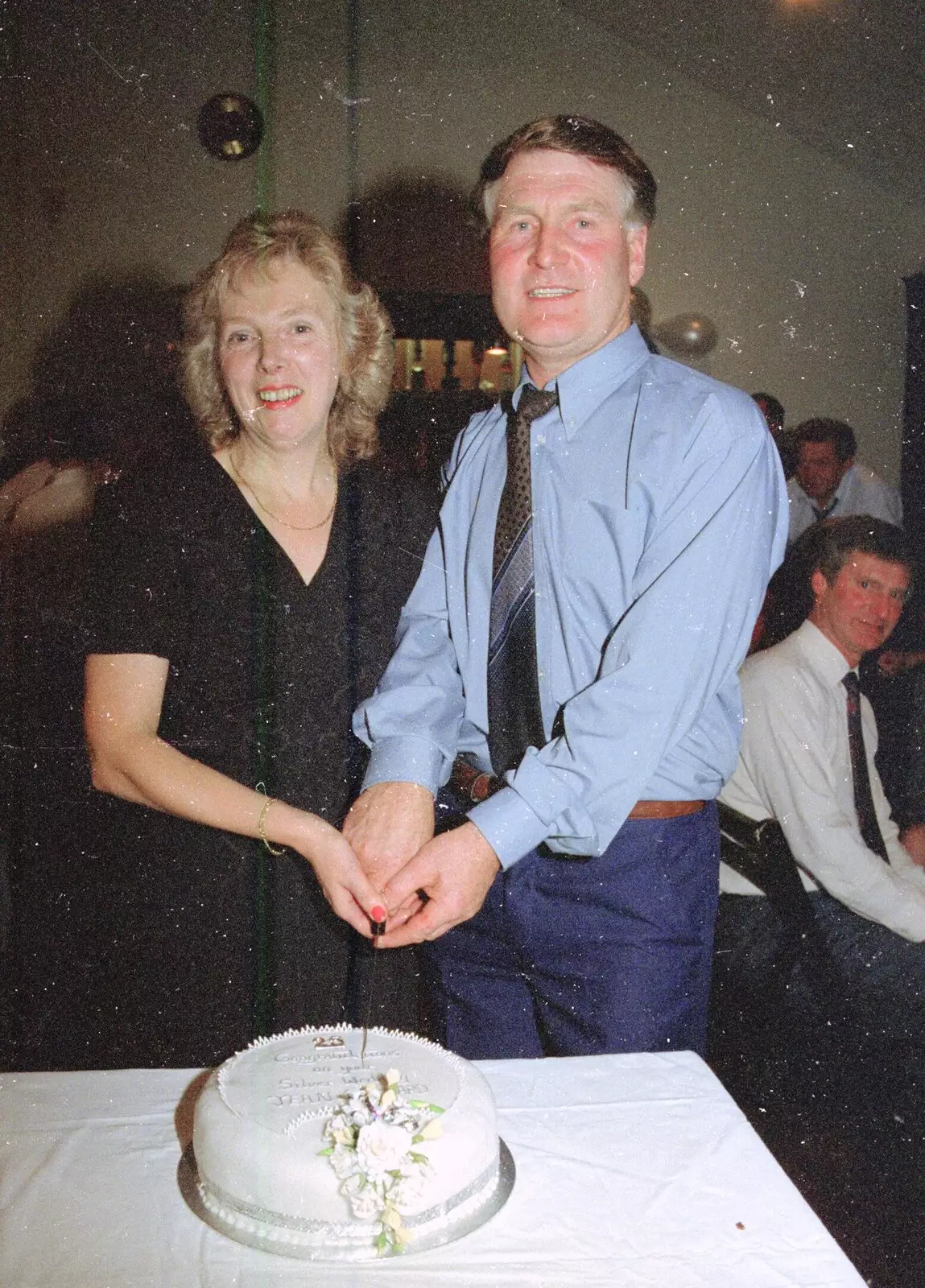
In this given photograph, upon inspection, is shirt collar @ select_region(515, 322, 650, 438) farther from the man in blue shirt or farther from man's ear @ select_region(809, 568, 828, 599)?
man's ear @ select_region(809, 568, 828, 599)

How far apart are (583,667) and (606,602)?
0.09 metres

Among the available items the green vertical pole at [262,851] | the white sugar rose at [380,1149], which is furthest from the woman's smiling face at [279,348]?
the white sugar rose at [380,1149]

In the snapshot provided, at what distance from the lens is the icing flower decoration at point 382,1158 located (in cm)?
76

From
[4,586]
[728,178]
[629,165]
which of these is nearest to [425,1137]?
[629,165]

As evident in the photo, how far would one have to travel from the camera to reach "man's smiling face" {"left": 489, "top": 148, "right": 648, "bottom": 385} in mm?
1505

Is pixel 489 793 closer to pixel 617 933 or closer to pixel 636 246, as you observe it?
pixel 617 933

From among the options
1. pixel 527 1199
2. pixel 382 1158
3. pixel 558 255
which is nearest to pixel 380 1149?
pixel 382 1158

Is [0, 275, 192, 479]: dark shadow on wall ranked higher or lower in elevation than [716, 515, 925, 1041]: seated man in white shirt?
higher

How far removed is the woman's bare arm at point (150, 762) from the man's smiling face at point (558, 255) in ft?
2.50

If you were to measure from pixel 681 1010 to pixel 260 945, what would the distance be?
2.25 ft

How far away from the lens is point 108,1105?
0.94 metres

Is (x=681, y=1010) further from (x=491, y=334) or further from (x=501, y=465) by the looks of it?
(x=491, y=334)

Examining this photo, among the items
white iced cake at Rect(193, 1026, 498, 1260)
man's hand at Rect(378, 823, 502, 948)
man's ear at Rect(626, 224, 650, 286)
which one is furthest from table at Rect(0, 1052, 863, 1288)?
man's ear at Rect(626, 224, 650, 286)

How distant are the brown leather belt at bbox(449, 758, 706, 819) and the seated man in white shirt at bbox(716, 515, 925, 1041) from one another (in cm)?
75
